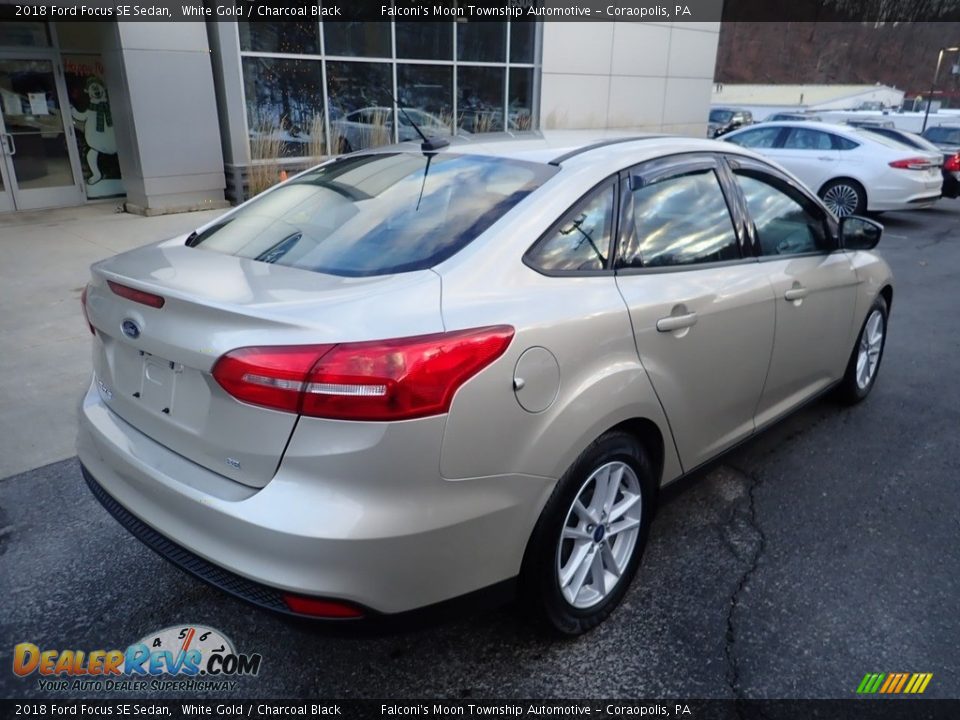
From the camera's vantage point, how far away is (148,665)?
241cm

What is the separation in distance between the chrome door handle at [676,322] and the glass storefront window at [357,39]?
10939 mm

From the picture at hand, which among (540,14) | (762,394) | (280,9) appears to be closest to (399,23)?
(280,9)

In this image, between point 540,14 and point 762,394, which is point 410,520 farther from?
point 540,14

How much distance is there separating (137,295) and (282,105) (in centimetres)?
1037

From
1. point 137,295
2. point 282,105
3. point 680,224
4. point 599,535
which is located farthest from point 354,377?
point 282,105

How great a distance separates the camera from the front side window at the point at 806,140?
1198 cm

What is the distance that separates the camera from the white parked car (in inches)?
447

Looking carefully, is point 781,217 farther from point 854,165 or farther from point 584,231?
point 854,165

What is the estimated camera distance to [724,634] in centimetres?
255

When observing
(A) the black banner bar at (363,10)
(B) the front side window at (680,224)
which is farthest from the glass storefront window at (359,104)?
(B) the front side window at (680,224)

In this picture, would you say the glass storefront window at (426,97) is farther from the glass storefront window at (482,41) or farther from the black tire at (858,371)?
the black tire at (858,371)

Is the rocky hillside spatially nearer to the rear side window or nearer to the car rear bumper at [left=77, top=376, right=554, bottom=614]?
the rear side window

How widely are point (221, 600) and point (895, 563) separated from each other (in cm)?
269

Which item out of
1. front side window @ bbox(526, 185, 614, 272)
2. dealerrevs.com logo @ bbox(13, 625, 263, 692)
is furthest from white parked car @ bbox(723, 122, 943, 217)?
dealerrevs.com logo @ bbox(13, 625, 263, 692)
